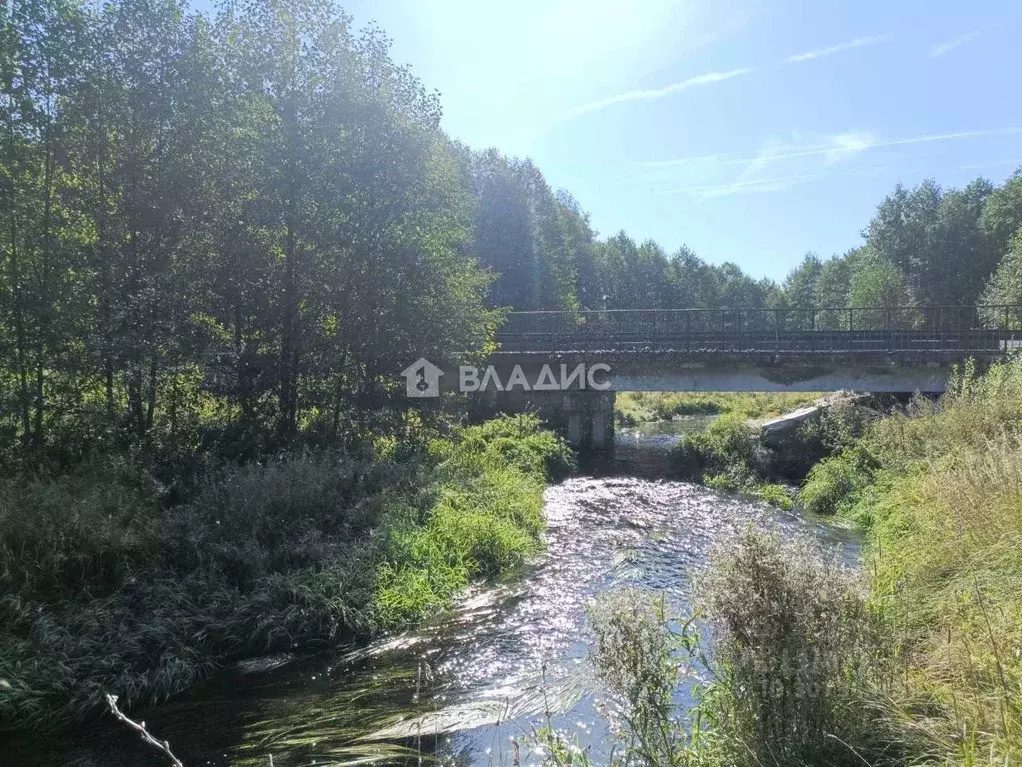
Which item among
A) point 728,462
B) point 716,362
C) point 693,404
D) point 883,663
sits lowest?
point 728,462

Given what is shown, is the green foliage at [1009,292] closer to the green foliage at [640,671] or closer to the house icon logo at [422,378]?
the house icon logo at [422,378]

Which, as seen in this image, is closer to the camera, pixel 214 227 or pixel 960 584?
pixel 960 584

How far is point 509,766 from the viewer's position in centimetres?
480

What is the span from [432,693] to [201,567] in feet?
11.8

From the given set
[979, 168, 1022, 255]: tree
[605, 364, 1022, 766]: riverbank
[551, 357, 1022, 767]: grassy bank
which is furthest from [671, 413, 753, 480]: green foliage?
[979, 168, 1022, 255]: tree

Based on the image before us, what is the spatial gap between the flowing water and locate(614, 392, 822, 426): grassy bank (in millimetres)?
22231

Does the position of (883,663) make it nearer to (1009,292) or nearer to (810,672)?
(810,672)

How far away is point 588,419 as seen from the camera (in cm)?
2319

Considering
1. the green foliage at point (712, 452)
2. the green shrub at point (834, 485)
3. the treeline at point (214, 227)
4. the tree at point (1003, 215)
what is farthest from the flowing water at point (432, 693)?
the tree at point (1003, 215)

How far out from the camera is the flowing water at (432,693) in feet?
17.5

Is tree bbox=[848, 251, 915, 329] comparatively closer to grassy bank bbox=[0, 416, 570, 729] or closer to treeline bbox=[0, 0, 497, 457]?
treeline bbox=[0, 0, 497, 457]

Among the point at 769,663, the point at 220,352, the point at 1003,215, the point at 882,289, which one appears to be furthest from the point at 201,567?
the point at 1003,215

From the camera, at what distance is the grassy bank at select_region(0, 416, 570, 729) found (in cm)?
649

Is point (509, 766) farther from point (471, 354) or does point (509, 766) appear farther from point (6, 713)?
point (471, 354)
